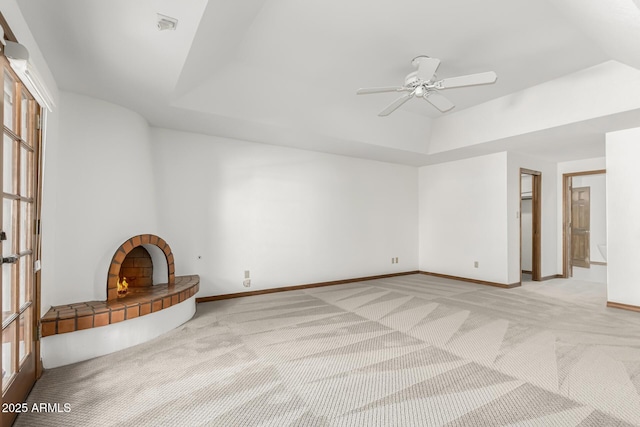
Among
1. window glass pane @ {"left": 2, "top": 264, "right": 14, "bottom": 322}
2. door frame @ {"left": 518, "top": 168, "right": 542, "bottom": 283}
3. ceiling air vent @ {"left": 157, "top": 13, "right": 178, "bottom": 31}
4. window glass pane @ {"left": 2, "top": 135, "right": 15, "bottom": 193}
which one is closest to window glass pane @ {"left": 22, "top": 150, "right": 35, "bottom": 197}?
window glass pane @ {"left": 2, "top": 135, "right": 15, "bottom": 193}

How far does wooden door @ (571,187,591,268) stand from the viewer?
7.50 m

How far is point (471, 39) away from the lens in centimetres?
296

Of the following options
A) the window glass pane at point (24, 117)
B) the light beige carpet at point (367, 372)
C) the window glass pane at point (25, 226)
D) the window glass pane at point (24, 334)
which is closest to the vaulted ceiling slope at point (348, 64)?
the window glass pane at point (24, 117)

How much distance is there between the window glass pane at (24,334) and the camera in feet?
6.49

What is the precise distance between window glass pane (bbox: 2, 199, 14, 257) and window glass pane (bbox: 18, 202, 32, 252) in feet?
0.41

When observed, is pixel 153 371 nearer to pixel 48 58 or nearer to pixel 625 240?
pixel 48 58

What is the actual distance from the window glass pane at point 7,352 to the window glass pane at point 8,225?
420 millimetres

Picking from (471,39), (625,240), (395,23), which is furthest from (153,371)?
(625,240)

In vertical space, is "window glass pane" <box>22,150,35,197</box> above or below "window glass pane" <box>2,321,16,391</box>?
above

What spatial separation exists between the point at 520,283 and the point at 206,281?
4.94 m

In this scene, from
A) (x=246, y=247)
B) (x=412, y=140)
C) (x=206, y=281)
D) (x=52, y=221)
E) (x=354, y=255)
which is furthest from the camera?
(x=354, y=255)

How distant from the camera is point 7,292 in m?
1.77

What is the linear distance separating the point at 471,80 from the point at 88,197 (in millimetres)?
3538

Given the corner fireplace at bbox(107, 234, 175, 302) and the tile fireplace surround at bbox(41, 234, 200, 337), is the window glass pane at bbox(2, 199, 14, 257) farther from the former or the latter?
the corner fireplace at bbox(107, 234, 175, 302)
